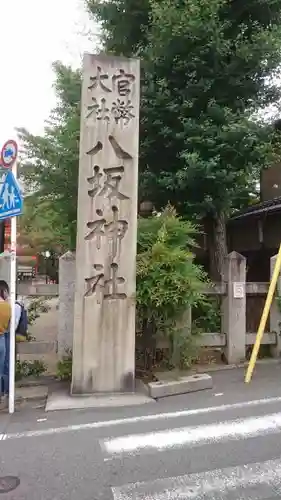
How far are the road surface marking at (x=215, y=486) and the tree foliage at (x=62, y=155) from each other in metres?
7.80

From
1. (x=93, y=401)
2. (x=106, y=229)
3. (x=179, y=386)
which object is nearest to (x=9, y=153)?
(x=106, y=229)

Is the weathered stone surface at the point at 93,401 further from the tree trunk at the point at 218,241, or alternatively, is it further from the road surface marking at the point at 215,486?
the tree trunk at the point at 218,241

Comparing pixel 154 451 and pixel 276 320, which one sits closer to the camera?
pixel 154 451

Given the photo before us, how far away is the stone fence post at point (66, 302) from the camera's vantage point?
7.18m

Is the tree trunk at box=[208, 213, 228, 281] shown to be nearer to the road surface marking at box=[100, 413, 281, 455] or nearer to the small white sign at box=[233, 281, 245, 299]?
the small white sign at box=[233, 281, 245, 299]

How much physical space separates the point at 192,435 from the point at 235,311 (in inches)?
133

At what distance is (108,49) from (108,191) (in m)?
5.85

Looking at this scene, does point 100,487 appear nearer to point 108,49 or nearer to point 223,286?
point 223,286

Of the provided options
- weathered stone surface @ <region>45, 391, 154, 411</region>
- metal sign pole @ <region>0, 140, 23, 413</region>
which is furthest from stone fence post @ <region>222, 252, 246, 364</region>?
metal sign pole @ <region>0, 140, 23, 413</region>

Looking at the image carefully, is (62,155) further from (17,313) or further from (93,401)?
(93,401)

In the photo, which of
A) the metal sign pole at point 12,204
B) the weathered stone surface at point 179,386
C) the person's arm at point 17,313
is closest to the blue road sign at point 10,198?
the metal sign pole at point 12,204

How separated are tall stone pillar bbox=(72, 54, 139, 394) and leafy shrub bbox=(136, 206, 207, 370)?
251mm

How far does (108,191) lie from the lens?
6613mm

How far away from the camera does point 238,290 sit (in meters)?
7.74
